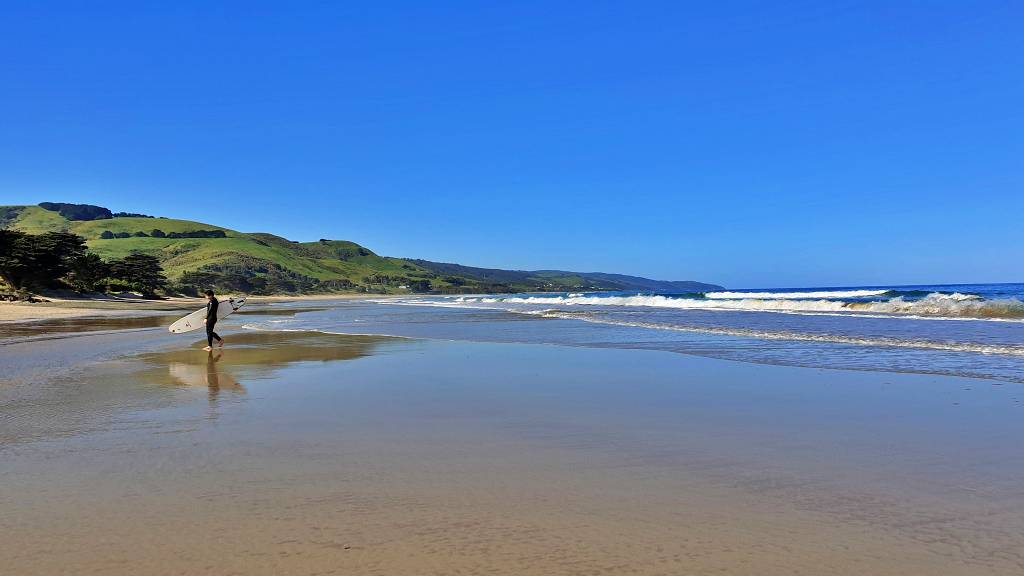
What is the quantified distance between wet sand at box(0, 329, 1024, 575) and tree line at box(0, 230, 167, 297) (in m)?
60.1

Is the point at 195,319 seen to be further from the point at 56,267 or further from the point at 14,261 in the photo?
the point at 56,267

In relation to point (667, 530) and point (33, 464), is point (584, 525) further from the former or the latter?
point (33, 464)

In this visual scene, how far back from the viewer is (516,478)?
5.27 metres

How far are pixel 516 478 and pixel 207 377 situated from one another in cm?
860

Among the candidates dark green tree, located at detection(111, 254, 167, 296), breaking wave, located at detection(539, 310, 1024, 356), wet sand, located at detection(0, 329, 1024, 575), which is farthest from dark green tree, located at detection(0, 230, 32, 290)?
breaking wave, located at detection(539, 310, 1024, 356)

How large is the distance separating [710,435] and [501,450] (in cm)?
227

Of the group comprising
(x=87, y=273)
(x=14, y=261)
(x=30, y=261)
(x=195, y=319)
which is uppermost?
(x=30, y=261)

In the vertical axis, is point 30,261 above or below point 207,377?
above

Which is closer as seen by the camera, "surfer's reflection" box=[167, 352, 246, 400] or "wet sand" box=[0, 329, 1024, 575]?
"wet sand" box=[0, 329, 1024, 575]

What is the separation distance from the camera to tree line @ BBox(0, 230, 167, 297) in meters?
58.6

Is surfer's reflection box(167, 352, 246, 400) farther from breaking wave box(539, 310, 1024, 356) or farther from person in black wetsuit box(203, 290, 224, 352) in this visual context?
breaking wave box(539, 310, 1024, 356)

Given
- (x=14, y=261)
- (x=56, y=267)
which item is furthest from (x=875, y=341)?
(x=56, y=267)

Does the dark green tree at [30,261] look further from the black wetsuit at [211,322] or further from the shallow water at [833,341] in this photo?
the shallow water at [833,341]

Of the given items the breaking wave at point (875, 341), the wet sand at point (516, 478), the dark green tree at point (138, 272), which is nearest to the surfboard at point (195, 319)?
the wet sand at point (516, 478)
